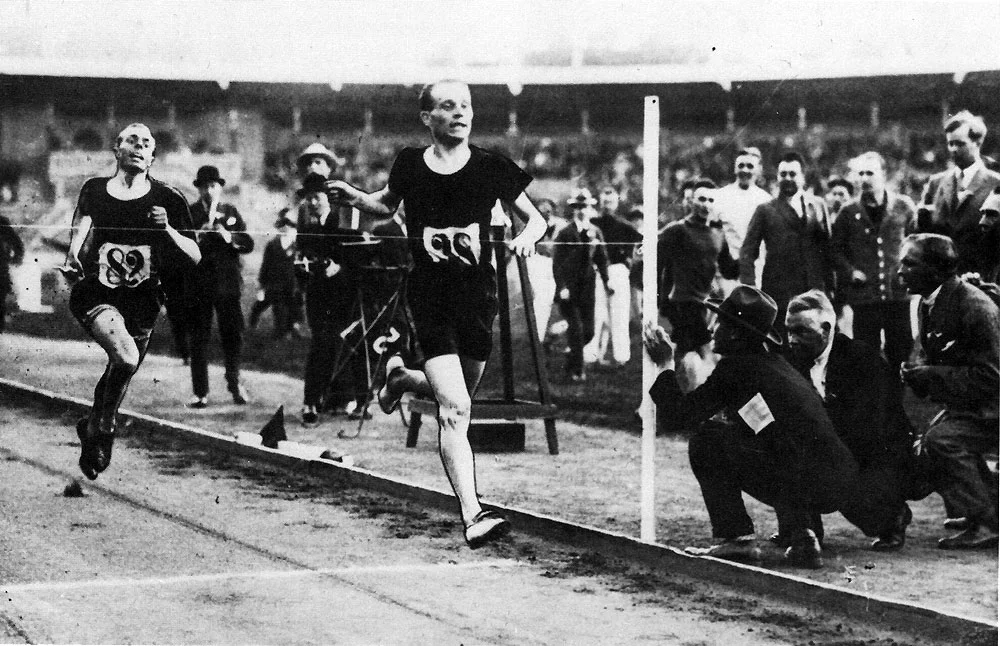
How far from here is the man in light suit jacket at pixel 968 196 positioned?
5031mm

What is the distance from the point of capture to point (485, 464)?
17.4ft

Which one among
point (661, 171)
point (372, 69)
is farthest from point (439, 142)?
point (661, 171)

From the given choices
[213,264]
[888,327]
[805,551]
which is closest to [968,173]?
[888,327]

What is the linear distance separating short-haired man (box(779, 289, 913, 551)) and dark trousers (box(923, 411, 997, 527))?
126 millimetres

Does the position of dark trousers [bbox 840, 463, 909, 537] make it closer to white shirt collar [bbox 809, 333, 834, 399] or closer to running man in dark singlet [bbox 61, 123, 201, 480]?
white shirt collar [bbox 809, 333, 834, 399]

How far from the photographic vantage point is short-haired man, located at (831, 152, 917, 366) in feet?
18.2

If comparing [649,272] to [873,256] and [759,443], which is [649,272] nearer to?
[759,443]

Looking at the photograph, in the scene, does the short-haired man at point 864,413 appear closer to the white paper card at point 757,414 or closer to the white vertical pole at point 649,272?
the white paper card at point 757,414

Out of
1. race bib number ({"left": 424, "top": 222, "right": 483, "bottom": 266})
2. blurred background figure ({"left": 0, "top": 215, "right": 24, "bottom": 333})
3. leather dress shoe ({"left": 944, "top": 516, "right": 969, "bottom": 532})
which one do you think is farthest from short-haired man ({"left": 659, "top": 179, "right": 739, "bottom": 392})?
blurred background figure ({"left": 0, "top": 215, "right": 24, "bottom": 333})

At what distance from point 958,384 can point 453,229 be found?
72.5 inches

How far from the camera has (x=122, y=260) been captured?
202 inches

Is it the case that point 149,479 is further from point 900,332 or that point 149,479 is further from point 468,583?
point 900,332

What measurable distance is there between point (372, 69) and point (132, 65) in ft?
2.79

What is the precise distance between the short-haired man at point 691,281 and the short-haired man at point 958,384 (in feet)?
2.42
